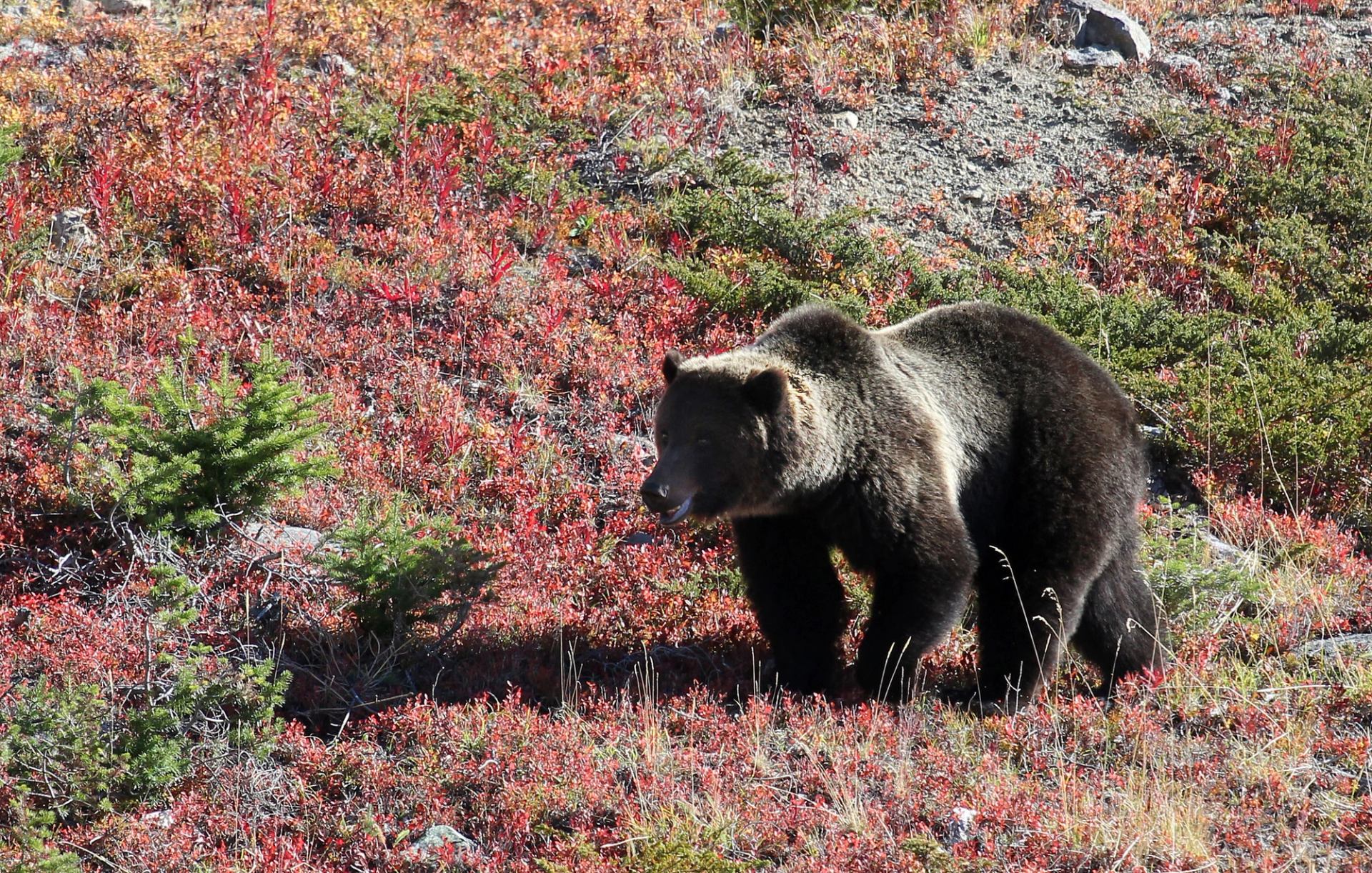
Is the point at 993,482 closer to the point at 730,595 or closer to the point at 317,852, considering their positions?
the point at 730,595

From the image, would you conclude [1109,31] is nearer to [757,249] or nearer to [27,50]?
[757,249]

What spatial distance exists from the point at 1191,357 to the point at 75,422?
7.86 meters

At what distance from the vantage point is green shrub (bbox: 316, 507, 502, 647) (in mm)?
6430

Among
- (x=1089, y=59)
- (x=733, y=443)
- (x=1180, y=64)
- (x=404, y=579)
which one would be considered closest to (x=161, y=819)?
(x=404, y=579)

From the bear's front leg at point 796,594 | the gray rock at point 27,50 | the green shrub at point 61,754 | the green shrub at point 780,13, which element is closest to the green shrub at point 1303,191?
the green shrub at point 780,13

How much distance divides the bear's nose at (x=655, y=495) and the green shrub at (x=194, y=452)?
2.07 m

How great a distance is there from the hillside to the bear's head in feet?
3.28

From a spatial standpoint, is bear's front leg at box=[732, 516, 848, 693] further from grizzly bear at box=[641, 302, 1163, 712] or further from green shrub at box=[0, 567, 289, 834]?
green shrub at box=[0, 567, 289, 834]

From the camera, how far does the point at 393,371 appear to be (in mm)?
8750

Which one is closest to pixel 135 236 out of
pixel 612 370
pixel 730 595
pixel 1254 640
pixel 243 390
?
pixel 243 390

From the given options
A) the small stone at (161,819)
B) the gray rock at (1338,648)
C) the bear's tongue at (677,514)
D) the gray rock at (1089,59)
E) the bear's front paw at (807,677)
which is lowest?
the small stone at (161,819)

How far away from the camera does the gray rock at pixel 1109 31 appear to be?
1393cm

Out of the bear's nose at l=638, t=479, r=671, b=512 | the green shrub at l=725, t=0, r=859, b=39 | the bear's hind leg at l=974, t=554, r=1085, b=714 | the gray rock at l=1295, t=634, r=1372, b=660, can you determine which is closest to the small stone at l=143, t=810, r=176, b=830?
the bear's nose at l=638, t=479, r=671, b=512

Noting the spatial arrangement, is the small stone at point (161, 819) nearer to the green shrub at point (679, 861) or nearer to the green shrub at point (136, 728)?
the green shrub at point (136, 728)
